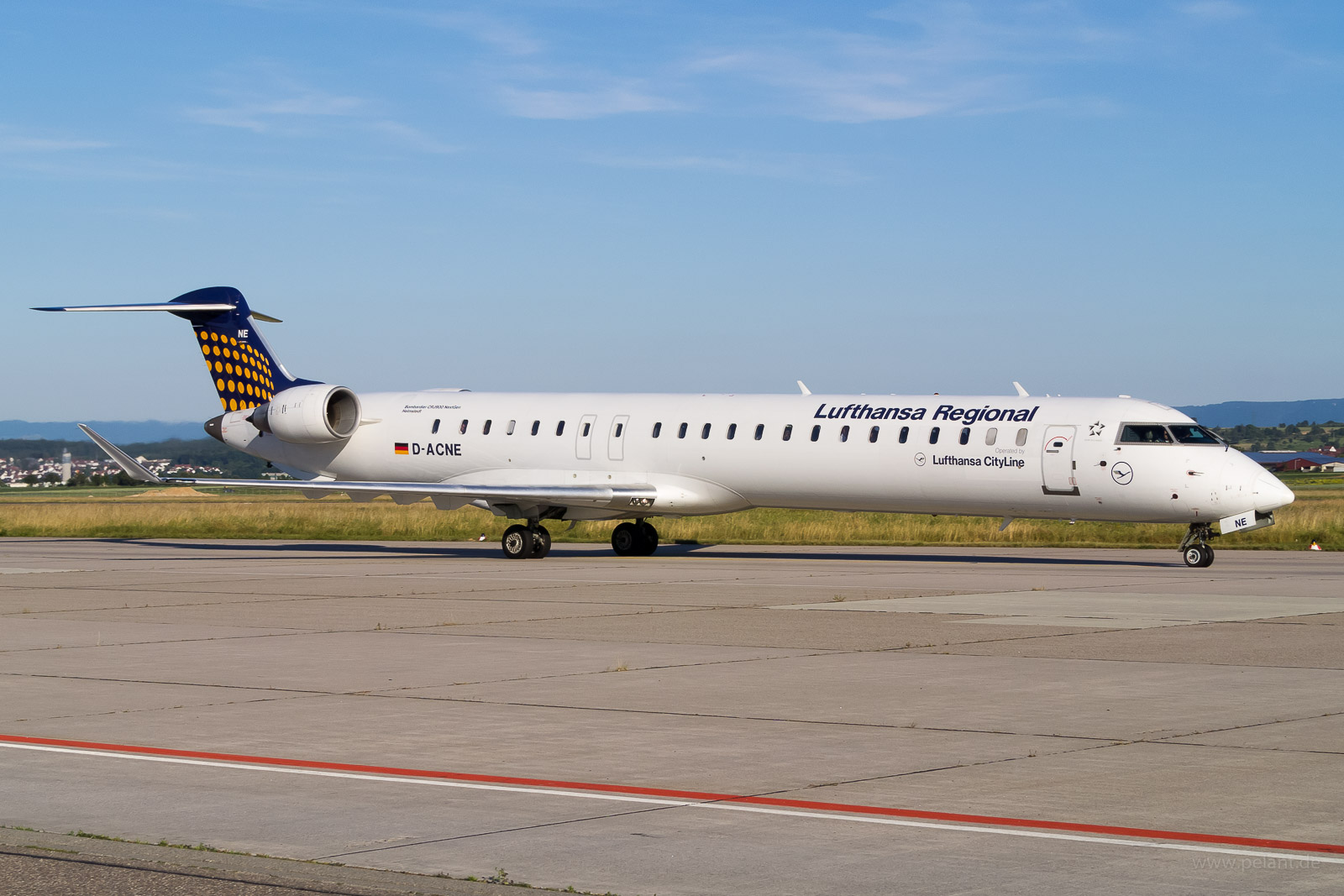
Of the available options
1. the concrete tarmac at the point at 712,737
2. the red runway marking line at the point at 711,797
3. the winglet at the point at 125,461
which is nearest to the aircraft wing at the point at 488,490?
the winglet at the point at 125,461

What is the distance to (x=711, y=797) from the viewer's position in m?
7.83

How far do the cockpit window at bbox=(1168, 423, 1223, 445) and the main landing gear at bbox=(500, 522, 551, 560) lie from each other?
1199 cm

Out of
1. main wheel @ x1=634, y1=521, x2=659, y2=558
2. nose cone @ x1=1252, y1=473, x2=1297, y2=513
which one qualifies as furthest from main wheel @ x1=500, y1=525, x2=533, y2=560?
nose cone @ x1=1252, y1=473, x2=1297, y2=513

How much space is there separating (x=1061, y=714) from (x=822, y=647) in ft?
14.2

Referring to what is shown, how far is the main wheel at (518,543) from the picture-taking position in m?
30.0

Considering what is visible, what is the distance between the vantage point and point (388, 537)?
133 feet

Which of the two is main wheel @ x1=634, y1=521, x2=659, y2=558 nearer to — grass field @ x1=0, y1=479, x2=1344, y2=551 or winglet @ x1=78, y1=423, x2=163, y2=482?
grass field @ x1=0, y1=479, x2=1344, y2=551

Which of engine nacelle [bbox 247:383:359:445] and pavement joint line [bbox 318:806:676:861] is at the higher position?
engine nacelle [bbox 247:383:359:445]

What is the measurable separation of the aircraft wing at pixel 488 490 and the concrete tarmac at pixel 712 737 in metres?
8.82

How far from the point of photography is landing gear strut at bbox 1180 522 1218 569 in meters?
25.5

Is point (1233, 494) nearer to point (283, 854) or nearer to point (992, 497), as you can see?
point (992, 497)

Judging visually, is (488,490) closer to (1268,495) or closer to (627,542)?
(627,542)

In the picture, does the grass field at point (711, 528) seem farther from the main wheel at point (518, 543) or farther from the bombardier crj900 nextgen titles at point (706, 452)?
the main wheel at point (518, 543)

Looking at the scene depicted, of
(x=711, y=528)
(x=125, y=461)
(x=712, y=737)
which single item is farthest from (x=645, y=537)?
(x=712, y=737)
